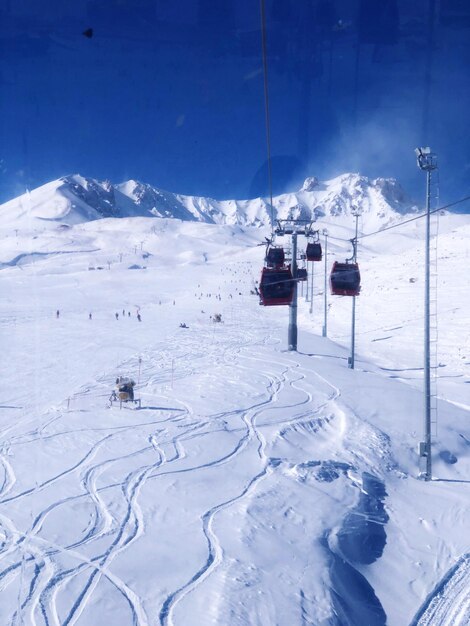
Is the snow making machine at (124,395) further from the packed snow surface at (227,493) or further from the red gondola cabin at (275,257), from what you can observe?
the red gondola cabin at (275,257)

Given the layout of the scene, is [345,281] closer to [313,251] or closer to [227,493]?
[313,251]

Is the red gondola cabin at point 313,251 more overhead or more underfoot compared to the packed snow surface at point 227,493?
more overhead

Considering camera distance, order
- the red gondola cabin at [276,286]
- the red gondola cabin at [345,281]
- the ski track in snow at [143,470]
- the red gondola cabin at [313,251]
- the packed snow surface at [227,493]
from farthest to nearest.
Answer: the red gondola cabin at [313,251], the red gondola cabin at [345,281], the red gondola cabin at [276,286], the packed snow surface at [227,493], the ski track in snow at [143,470]

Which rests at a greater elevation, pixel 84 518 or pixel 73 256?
pixel 73 256

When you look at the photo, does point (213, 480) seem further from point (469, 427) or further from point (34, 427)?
point (469, 427)

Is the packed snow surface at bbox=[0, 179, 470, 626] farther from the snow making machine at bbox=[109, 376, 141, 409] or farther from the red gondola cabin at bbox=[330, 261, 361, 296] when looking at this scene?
the red gondola cabin at bbox=[330, 261, 361, 296]

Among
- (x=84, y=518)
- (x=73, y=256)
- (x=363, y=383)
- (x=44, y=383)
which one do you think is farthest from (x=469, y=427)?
(x=73, y=256)

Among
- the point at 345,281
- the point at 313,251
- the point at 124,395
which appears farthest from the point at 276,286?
the point at 124,395

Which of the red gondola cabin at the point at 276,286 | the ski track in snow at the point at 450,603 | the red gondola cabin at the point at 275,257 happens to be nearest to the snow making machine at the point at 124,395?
the red gondola cabin at the point at 276,286

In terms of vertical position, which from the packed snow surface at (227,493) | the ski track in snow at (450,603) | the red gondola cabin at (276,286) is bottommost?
the ski track in snow at (450,603)

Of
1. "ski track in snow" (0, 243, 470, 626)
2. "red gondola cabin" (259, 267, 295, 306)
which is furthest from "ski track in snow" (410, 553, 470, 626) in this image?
"red gondola cabin" (259, 267, 295, 306)

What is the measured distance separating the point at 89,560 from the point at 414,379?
16.2 meters

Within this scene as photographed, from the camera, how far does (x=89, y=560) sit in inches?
214

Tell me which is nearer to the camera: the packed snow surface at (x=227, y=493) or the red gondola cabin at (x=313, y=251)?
the packed snow surface at (x=227, y=493)
